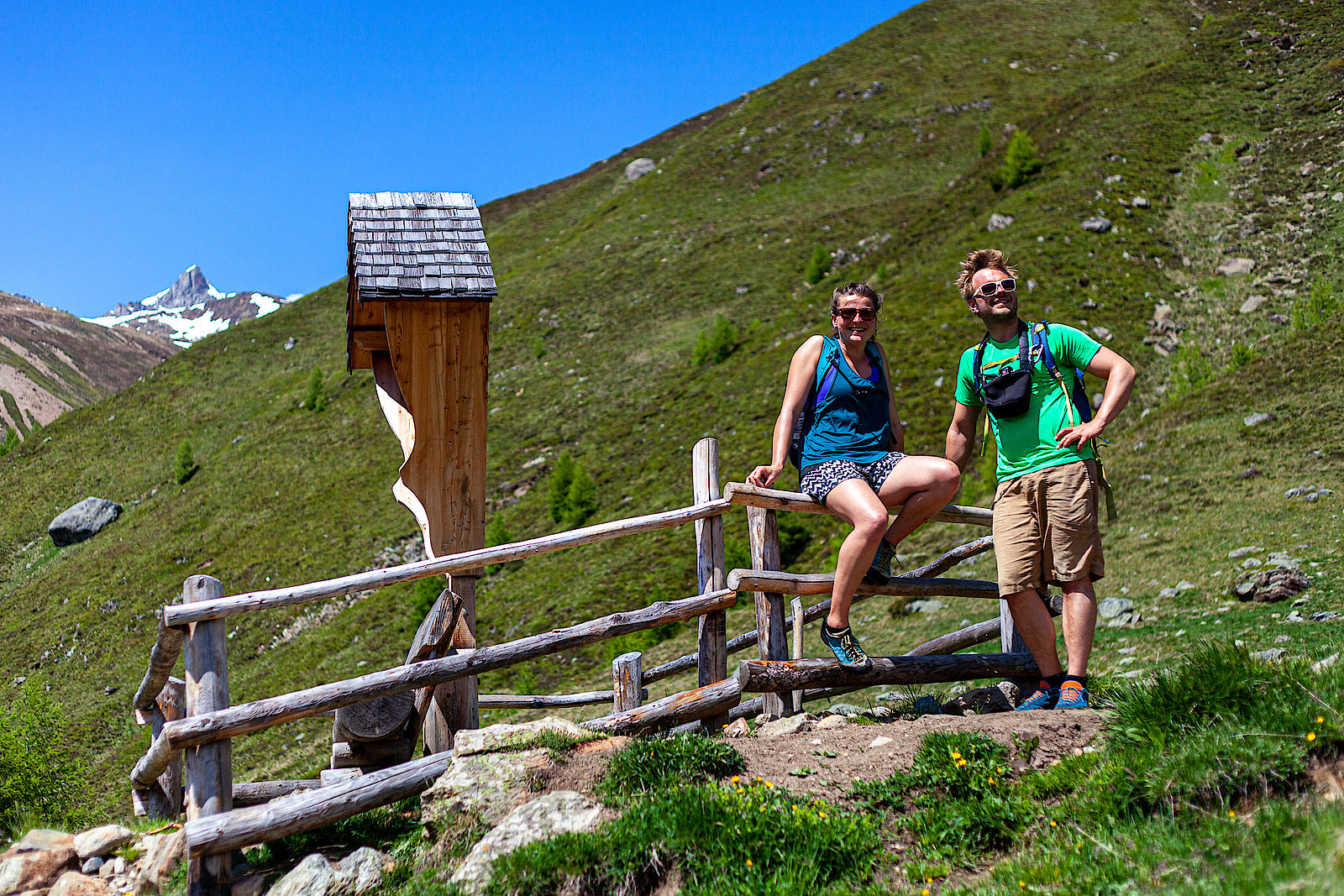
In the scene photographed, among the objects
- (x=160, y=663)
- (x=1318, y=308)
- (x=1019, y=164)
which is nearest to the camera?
(x=160, y=663)

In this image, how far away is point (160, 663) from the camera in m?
6.44

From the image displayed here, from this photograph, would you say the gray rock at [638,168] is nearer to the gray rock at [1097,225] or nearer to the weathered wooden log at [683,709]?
the gray rock at [1097,225]

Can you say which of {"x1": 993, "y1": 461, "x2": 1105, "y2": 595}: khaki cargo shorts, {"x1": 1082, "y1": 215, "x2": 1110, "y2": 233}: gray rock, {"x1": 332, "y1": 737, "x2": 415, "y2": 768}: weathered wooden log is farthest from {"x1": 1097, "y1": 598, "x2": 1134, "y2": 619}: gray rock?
{"x1": 1082, "y1": 215, "x2": 1110, "y2": 233}: gray rock

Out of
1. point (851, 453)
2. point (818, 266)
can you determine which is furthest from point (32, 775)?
point (818, 266)

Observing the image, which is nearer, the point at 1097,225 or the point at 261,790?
the point at 261,790

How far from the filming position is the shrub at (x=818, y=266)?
39375mm

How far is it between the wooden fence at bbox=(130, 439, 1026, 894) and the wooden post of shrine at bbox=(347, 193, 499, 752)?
401 millimetres

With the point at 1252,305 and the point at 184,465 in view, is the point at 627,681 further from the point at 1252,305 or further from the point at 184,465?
the point at 184,465

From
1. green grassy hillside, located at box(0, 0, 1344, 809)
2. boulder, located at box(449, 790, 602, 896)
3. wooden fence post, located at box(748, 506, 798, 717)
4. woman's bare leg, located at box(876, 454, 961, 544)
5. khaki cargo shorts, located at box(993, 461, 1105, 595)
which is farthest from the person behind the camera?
green grassy hillside, located at box(0, 0, 1344, 809)

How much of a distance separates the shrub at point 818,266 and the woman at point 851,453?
34479mm

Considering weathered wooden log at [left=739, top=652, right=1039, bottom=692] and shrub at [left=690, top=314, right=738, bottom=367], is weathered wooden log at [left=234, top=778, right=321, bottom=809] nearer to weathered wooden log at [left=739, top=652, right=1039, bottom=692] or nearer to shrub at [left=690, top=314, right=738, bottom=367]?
weathered wooden log at [left=739, top=652, right=1039, bottom=692]

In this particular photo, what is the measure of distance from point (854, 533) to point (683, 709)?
1625 mm

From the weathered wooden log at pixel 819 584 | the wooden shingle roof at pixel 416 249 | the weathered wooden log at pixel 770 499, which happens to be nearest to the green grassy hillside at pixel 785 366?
the weathered wooden log at pixel 819 584

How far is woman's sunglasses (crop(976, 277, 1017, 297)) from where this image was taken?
550 cm
